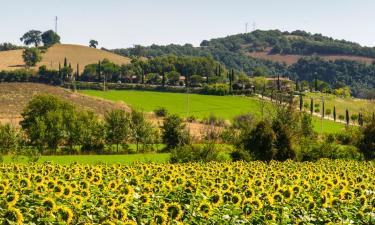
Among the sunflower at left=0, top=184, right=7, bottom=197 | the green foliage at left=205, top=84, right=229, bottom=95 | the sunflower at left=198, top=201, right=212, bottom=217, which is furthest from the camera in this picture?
the green foliage at left=205, top=84, right=229, bottom=95

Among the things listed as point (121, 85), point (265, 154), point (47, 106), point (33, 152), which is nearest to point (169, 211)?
point (265, 154)

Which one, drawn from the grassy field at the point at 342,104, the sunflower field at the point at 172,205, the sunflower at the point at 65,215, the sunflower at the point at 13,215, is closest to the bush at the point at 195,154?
the sunflower field at the point at 172,205

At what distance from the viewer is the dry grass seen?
11244 centimetres

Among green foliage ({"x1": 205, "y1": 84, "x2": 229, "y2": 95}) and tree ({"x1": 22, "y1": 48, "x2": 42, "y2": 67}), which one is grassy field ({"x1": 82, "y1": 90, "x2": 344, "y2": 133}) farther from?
tree ({"x1": 22, "y1": 48, "x2": 42, "y2": 67})

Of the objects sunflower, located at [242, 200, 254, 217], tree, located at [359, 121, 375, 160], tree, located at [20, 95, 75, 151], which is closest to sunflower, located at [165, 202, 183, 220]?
sunflower, located at [242, 200, 254, 217]

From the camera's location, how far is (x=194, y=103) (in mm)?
130750

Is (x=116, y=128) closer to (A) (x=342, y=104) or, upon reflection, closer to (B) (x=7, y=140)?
(B) (x=7, y=140)

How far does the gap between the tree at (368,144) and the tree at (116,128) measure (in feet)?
105

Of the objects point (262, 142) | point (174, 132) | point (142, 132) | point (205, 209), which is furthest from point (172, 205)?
point (142, 132)

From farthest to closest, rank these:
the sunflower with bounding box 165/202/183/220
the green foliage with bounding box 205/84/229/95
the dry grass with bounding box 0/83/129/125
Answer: the green foliage with bounding box 205/84/229/95, the dry grass with bounding box 0/83/129/125, the sunflower with bounding box 165/202/183/220

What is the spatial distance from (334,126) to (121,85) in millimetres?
66032

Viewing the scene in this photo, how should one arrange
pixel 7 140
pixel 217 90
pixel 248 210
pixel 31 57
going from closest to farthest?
1. pixel 248 210
2. pixel 7 140
3. pixel 217 90
4. pixel 31 57

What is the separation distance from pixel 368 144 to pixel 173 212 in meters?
42.8

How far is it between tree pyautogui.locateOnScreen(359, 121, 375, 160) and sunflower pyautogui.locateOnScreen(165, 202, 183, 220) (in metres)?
42.4
